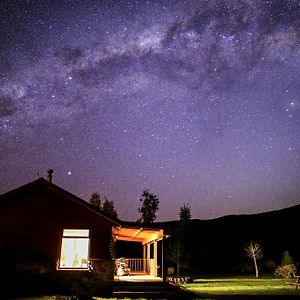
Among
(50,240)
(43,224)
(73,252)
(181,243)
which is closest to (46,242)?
(50,240)

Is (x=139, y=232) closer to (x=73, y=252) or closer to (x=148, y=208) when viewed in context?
(x=73, y=252)

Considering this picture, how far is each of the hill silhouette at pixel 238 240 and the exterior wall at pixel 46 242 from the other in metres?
24.2

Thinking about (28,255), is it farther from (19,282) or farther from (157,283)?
(157,283)

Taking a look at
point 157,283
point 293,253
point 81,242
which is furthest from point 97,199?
point 157,283

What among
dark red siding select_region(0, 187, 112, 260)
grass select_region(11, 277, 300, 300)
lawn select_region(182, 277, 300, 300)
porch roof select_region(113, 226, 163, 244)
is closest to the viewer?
grass select_region(11, 277, 300, 300)

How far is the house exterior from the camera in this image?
1582 cm

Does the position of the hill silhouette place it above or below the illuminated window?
above

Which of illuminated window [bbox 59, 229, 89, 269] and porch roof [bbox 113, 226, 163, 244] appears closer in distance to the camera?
porch roof [bbox 113, 226, 163, 244]

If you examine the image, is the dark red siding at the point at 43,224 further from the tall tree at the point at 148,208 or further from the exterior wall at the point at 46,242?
the tall tree at the point at 148,208

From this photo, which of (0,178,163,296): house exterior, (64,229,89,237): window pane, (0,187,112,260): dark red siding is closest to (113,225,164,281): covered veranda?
(0,178,163,296): house exterior

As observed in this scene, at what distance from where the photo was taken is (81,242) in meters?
18.9

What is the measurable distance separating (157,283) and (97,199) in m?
37.6

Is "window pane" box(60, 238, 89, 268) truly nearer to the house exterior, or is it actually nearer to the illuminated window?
the illuminated window

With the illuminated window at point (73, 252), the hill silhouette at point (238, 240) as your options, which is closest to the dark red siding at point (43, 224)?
the illuminated window at point (73, 252)
